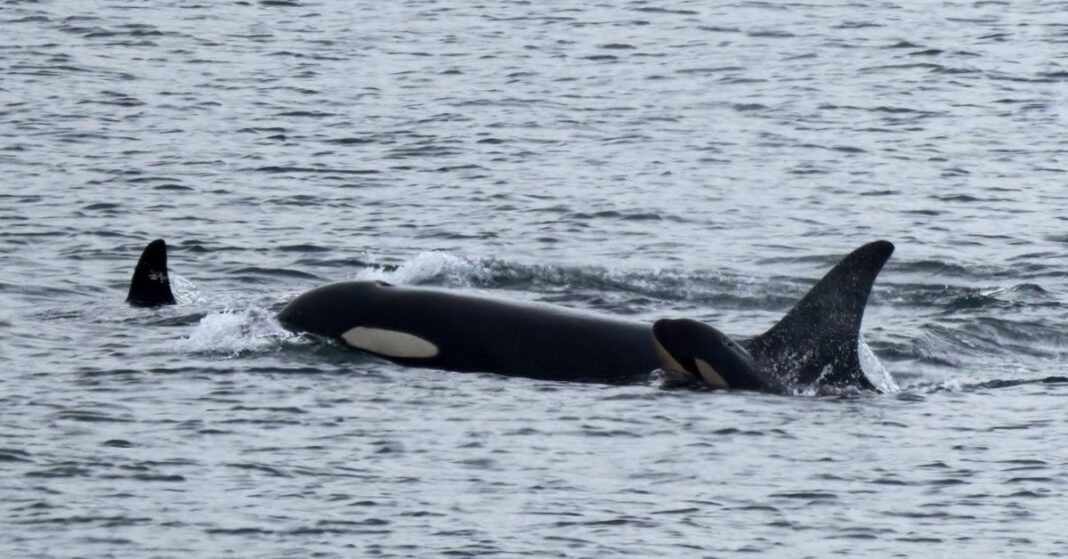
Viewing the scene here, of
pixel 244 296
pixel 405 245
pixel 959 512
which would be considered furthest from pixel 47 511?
pixel 405 245

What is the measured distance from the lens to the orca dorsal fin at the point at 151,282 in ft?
70.1

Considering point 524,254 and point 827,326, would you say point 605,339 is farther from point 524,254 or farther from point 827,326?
point 524,254

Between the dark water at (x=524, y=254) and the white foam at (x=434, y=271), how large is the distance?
0.05 metres

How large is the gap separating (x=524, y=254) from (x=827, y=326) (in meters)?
7.62

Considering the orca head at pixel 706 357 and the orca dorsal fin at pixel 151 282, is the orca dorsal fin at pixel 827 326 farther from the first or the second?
the orca dorsal fin at pixel 151 282

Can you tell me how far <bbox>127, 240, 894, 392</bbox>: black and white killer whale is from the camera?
18312 millimetres

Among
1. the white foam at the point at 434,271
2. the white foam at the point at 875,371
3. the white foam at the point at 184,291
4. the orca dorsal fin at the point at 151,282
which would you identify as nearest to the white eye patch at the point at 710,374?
the white foam at the point at 875,371

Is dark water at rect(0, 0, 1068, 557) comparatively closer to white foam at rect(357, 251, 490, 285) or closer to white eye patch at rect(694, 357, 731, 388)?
white foam at rect(357, 251, 490, 285)

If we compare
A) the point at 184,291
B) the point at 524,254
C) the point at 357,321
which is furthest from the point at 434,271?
the point at 357,321

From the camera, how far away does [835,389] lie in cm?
1847

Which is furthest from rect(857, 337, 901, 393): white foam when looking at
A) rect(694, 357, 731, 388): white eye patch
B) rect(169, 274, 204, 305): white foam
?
rect(169, 274, 204, 305): white foam

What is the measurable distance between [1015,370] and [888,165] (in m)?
12.3

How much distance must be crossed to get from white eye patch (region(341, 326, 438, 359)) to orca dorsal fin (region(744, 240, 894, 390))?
2.78m

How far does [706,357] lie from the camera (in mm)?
18297
